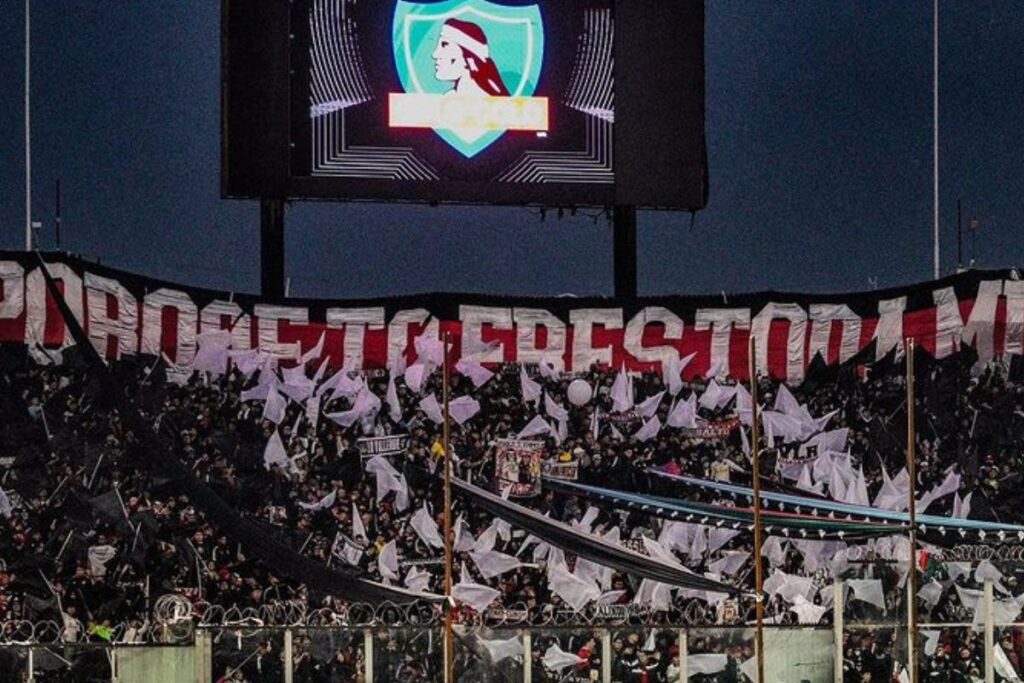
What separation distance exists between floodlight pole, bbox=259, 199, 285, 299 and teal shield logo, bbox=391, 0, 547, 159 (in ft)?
9.91

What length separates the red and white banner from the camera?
40000 mm

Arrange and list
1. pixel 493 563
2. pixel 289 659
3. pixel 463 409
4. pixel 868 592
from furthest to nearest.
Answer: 1. pixel 463 409
2. pixel 493 563
3. pixel 868 592
4. pixel 289 659

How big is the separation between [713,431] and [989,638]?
9.51 m

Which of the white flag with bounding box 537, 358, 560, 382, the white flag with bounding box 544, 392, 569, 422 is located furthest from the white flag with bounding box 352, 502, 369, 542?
the white flag with bounding box 537, 358, 560, 382

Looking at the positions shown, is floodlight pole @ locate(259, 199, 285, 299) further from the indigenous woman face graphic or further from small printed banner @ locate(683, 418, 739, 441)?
small printed banner @ locate(683, 418, 739, 441)

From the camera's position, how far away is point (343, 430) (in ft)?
127

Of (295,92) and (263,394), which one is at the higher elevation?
(295,92)

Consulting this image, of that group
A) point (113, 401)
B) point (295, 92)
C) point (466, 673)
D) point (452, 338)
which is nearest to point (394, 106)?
point (295, 92)

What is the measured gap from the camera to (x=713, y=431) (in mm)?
39531

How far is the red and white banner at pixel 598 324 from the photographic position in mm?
40000

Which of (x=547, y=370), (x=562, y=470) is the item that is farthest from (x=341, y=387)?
(x=562, y=470)

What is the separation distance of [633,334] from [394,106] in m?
6.70

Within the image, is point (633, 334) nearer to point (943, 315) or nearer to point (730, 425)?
point (730, 425)

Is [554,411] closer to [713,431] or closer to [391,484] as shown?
[713,431]
